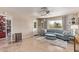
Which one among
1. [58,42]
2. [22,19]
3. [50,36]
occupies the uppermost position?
[22,19]

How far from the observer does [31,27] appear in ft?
9.43

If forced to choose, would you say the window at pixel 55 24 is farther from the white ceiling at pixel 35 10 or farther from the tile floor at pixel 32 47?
the tile floor at pixel 32 47

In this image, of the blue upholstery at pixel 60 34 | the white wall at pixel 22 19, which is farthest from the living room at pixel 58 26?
the white wall at pixel 22 19

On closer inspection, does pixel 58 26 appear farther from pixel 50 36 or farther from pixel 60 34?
pixel 50 36

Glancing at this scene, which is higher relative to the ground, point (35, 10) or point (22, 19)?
point (35, 10)

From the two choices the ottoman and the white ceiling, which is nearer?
the white ceiling

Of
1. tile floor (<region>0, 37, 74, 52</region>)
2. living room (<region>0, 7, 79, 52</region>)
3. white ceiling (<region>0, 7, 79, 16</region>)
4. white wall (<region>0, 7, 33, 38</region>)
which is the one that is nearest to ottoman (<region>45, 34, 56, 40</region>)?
living room (<region>0, 7, 79, 52</region>)

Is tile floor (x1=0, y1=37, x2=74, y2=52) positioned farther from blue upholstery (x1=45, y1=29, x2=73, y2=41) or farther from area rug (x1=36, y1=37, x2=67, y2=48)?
blue upholstery (x1=45, y1=29, x2=73, y2=41)

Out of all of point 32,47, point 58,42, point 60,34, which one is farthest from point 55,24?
point 32,47

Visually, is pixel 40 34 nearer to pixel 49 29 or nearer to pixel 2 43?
pixel 49 29
